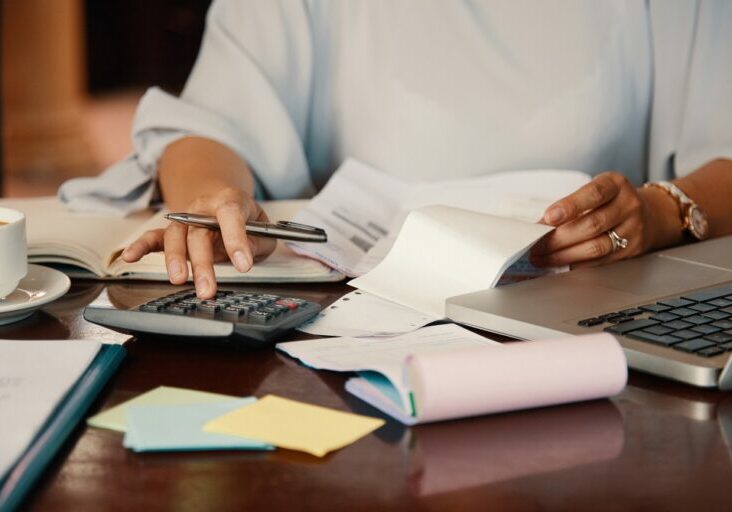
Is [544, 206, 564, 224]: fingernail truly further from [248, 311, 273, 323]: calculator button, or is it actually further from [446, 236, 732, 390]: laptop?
[248, 311, 273, 323]: calculator button

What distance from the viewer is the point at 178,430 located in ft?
2.18

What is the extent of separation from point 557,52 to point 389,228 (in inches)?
17.4

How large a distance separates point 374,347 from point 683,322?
25 centimetres

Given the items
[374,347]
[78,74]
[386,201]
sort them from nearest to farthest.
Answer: [374,347]
[386,201]
[78,74]

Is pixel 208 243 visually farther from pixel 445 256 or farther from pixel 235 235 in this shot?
pixel 445 256

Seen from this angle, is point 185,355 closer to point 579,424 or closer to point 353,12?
point 579,424

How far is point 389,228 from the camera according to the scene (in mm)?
1275

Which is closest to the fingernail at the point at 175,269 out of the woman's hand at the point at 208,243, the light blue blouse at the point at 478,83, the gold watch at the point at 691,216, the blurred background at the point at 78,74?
the woman's hand at the point at 208,243

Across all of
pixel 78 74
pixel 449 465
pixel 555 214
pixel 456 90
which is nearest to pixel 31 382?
pixel 449 465

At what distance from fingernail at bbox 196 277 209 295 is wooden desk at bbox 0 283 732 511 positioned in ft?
0.47

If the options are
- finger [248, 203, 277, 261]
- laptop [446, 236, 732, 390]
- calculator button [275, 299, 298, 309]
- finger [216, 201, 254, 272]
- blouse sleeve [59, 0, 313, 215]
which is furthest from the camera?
blouse sleeve [59, 0, 313, 215]

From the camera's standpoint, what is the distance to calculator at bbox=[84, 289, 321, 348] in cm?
82

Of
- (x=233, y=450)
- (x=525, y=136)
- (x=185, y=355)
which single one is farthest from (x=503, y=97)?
(x=233, y=450)

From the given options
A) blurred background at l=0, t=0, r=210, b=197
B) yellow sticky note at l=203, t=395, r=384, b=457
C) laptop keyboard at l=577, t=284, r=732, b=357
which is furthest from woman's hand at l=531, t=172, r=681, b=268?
blurred background at l=0, t=0, r=210, b=197
